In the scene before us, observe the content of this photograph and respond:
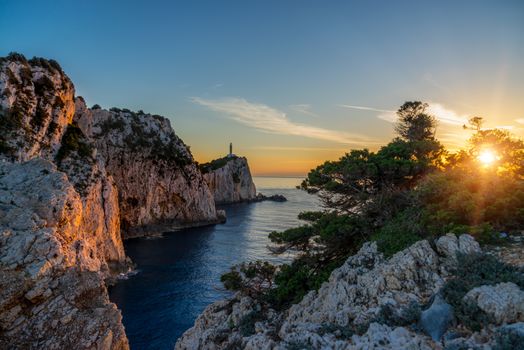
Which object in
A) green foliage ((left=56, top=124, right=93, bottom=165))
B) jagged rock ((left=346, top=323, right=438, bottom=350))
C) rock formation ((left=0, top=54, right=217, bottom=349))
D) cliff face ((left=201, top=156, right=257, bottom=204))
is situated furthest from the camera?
cliff face ((left=201, top=156, right=257, bottom=204))

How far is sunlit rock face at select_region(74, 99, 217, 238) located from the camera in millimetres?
71375

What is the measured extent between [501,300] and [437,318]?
140cm

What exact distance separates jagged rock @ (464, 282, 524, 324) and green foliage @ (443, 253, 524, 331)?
0.16m

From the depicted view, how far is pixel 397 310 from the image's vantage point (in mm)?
8117

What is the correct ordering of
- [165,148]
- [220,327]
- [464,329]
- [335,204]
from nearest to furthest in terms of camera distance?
[464,329] → [220,327] → [335,204] → [165,148]

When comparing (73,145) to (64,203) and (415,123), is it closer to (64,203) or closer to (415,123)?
(64,203)

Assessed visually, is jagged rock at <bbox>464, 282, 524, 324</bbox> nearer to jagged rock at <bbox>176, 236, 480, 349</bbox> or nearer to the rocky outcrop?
jagged rock at <bbox>176, 236, 480, 349</bbox>

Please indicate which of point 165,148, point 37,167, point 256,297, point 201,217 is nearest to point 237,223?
point 201,217

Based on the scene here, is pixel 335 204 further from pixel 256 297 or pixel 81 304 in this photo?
pixel 81 304

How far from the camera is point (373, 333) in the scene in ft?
25.0

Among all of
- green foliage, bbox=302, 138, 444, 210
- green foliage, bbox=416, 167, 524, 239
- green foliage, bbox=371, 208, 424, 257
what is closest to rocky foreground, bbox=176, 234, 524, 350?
green foliage, bbox=371, 208, 424, 257

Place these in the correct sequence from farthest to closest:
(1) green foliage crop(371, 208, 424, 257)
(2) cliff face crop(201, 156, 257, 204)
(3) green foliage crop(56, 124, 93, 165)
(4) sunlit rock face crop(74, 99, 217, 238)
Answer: (2) cliff face crop(201, 156, 257, 204) → (4) sunlit rock face crop(74, 99, 217, 238) → (3) green foliage crop(56, 124, 93, 165) → (1) green foliage crop(371, 208, 424, 257)

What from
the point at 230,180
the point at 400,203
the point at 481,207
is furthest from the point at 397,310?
the point at 230,180

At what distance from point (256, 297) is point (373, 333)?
956 centimetres
